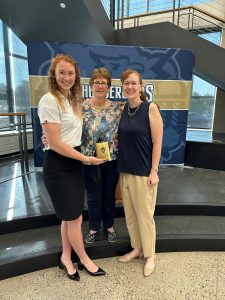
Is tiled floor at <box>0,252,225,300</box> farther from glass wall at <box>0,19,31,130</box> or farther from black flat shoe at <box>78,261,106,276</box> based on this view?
glass wall at <box>0,19,31,130</box>

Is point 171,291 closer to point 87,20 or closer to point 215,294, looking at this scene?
point 215,294

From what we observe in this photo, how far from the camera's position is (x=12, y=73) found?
480 centimetres

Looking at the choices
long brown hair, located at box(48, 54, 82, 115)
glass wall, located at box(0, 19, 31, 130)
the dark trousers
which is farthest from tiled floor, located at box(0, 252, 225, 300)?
glass wall, located at box(0, 19, 31, 130)

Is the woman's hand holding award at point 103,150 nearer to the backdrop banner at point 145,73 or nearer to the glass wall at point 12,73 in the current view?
the backdrop banner at point 145,73

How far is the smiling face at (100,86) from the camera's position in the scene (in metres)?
1.60

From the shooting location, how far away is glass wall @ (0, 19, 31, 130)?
4.60m

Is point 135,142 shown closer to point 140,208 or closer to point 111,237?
point 140,208

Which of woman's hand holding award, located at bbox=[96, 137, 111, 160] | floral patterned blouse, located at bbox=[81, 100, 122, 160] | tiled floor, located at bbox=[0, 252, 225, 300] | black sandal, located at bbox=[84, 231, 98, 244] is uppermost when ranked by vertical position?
floral patterned blouse, located at bbox=[81, 100, 122, 160]

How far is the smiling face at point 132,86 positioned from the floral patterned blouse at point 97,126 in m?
0.17

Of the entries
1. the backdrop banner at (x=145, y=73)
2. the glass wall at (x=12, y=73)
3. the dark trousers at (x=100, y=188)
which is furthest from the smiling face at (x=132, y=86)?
the glass wall at (x=12, y=73)

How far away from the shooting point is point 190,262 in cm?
198

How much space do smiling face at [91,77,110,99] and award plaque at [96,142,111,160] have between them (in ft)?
1.14

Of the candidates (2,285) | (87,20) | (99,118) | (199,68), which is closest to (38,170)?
(2,285)

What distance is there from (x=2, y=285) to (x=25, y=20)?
13.2 ft
